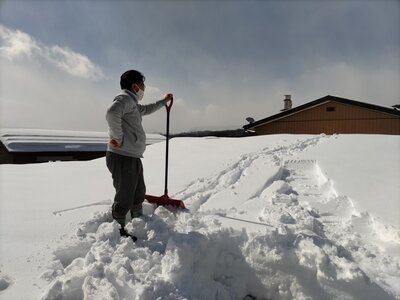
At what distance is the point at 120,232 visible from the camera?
2713 millimetres

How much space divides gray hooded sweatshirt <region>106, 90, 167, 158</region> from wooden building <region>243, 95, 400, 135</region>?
15.7m

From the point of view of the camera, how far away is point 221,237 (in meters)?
2.59

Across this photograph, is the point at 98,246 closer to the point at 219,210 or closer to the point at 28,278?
the point at 28,278

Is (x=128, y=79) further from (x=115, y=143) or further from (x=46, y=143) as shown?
(x=46, y=143)

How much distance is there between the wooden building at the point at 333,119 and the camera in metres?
15.3

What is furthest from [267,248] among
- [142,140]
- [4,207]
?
[4,207]

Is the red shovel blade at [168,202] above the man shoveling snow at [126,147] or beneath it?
beneath

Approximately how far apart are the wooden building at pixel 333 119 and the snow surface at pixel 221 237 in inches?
477

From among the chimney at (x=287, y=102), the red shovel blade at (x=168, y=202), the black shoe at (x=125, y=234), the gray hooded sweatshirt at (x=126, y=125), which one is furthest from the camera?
the chimney at (x=287, y=102)

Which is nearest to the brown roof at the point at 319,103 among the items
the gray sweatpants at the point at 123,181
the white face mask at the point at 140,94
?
the white face mask at the point at 140,94

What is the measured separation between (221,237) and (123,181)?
3.60ft

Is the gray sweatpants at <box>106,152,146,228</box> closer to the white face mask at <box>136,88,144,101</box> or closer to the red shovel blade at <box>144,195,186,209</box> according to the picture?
the red shovel blade at <box>144,195,186,209</box>

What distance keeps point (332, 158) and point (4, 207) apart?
5.02 meters

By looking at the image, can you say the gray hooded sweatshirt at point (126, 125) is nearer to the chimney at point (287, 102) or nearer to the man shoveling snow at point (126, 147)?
the man shoveling snow at point (126, 147)
